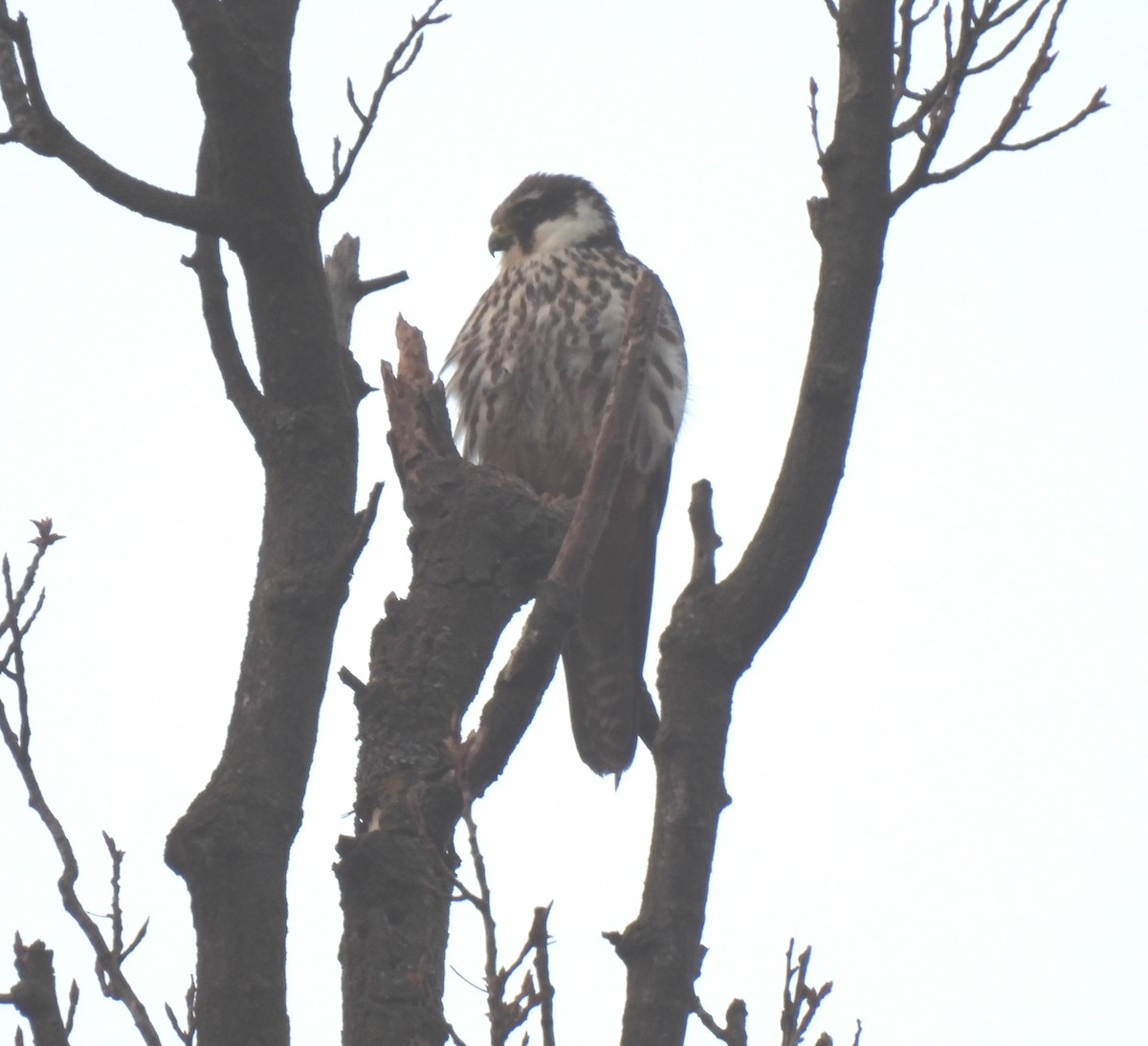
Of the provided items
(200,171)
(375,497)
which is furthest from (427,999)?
(200,171)

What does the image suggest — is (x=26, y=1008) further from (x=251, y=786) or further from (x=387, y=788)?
(x=387, y=788)

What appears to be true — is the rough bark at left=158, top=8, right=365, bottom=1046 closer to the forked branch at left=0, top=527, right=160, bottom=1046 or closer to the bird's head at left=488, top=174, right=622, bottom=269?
the forked branch at left=0, top=527, right=160, bottom=1046

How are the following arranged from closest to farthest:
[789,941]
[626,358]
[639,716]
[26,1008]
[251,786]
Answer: [26,1008] < [251,786] < [789,941] < [626,358] < [639,716]

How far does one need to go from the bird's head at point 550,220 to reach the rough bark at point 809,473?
8.39 feet

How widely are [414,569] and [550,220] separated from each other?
3108 mm

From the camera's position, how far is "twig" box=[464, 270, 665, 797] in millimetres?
2232

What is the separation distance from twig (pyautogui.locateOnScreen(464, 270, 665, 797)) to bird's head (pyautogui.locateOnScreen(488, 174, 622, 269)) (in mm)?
2885

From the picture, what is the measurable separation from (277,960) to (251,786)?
25 cm

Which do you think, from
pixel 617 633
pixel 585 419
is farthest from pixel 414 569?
pixel 617 633

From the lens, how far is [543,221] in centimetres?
555

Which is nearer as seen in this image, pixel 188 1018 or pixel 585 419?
pixel 188 1018

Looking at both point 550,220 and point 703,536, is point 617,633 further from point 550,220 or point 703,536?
point 703,536

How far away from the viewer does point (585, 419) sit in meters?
4.71

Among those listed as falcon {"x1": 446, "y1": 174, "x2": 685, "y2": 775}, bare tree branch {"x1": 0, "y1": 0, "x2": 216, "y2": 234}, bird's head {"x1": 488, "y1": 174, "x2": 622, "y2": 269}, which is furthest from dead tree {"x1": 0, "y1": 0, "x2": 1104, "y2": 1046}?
bird's head {"x1": 488, "y1": 174, "x2": 622, "y2": 269}
